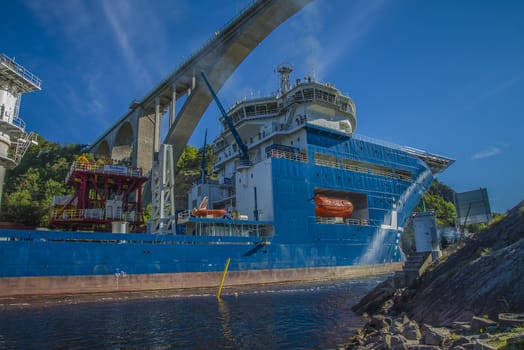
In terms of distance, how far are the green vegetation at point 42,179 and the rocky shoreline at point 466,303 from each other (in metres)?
31.8

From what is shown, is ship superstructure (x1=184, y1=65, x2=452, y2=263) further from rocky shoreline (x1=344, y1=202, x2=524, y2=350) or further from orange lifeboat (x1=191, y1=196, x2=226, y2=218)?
rocky shoreline (x1=344, y1=202, x2=524, y2=350)

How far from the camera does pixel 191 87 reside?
35.8 metres

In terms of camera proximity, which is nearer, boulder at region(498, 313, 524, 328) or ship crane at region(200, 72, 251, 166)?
boulder at region(498, 313, 524, 328)

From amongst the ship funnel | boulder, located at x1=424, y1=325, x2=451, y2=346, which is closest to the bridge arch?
the ship funnel

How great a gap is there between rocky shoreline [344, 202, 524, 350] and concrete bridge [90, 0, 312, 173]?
22954 mm

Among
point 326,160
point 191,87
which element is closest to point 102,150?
point 191,87

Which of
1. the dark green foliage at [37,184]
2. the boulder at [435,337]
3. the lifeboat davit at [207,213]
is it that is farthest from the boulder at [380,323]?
the dark green foliage at [37,184]

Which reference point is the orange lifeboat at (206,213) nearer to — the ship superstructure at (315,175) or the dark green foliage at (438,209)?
the ship superstructure at (315,175)

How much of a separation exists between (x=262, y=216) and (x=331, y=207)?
231 inches

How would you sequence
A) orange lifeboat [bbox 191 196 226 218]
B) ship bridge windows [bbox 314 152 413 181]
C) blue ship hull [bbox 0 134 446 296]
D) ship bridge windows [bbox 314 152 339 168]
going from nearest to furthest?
blue ship hull [bbox 0 134 446 296], orange lifeboat [bbox 191 196 226 218], ship bridge windows [bbox 314 152 339 168], ship bridge windows [bbox 314 152 413 181]

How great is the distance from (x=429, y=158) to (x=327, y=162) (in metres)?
16.2

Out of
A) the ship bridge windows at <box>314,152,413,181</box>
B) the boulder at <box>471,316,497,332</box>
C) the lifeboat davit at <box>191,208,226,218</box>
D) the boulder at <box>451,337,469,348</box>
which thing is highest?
Answer: the ship bridge windows at <box>314,152,413,181</box>

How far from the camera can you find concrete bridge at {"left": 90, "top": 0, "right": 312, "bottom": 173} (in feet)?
92.5

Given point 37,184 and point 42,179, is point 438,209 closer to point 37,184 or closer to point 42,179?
point 42,179
